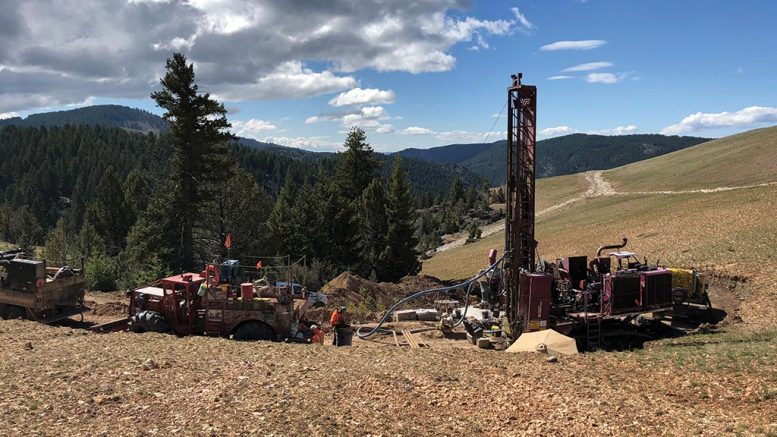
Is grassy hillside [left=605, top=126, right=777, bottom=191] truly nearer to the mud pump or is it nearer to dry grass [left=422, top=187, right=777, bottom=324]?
dry grass [left=422, top=187, right=777, bottom=324]

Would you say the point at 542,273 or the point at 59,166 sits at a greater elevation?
the point at 59,166

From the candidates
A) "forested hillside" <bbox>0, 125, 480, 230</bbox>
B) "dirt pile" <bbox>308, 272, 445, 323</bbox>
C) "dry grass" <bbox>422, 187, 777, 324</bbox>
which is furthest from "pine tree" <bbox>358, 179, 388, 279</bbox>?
"forested hillside" <bbox>0, 125, 480, 230</bbox>

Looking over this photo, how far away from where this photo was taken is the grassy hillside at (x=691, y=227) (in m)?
25.3

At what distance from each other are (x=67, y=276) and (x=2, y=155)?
174 m

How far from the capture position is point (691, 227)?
1422 inches

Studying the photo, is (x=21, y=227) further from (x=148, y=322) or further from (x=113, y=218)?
(x=148, y=322)

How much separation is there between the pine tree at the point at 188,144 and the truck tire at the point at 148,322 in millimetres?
14770

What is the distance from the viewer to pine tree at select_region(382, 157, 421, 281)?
43.8m

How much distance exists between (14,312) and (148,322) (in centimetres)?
635

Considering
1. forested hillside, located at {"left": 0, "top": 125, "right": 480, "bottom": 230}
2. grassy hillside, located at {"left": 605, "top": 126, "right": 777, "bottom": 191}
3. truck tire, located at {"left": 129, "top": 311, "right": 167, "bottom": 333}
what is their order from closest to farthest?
truck tire, located at {"left": 129, "top": 311, "right": 167, "bottom": 333} → grassy hillside, located at {"left": 605, "top": 126, "right": 777, "bottom": 191} → forested hillside, located at {"left": 0, "top": 125, "right": 480, "bottom": 230}

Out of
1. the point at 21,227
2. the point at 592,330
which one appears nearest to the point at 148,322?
the point at 592,330

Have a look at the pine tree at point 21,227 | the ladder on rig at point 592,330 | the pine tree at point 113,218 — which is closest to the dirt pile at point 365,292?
the ladder on rig at point 592,330

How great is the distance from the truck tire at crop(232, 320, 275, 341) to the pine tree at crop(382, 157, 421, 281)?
26610 millimetres

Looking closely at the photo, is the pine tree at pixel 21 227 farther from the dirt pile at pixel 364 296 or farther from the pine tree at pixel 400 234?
the dirt pile at pixel 364 296
